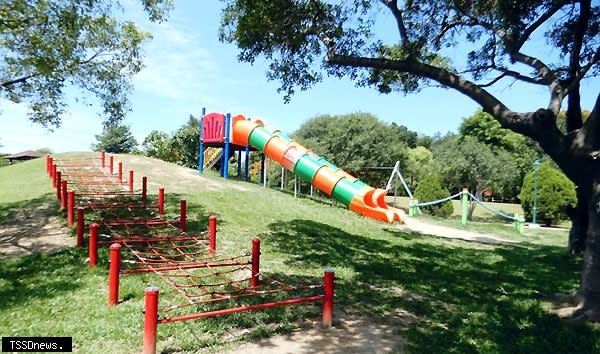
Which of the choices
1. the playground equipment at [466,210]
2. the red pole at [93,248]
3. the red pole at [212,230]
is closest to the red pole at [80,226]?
the red pole at [93,248]

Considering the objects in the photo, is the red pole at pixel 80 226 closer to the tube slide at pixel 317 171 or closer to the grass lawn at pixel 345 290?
the grass lawn at pixel 345 290

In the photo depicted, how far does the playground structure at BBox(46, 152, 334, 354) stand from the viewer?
4973 millimetres

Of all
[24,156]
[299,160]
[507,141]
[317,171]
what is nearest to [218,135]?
[299,160]

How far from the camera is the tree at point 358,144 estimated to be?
89.0 feet

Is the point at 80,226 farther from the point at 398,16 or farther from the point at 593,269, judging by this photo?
the point at 593,269

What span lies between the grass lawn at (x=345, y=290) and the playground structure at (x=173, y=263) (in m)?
0.33

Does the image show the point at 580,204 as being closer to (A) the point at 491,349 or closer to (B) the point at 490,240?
(B) the point at 490,240

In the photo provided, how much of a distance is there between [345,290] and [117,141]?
52678mm

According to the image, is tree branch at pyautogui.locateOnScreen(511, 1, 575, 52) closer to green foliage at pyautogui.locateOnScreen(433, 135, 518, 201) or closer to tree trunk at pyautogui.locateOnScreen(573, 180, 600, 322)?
tree trunk at pyautogui.locateOnScreen(573, 180, 600, 322)

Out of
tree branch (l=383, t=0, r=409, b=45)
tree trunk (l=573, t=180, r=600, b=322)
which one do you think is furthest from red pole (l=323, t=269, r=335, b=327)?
tree branch (l=383, t=0, r=409, b=45)

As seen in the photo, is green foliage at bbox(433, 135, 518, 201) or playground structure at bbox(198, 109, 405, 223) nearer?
playground structure at bbox(198, 109, 405, 223)

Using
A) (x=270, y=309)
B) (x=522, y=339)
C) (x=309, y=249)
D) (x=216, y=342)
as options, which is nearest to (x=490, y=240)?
(x=309, y=249)

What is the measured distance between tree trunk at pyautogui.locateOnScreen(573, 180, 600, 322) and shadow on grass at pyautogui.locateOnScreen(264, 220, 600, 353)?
429 millimetres

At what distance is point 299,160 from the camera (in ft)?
58.2
